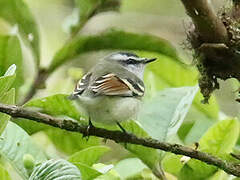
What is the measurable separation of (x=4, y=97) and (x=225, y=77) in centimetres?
70

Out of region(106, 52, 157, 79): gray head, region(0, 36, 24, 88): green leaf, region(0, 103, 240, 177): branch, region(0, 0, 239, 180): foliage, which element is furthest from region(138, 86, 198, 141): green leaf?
region(106, 52, 157, 79): gray head

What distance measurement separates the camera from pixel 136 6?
6.33 meters

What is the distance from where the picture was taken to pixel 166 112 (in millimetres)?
2082

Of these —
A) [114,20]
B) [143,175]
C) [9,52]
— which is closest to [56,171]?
[143,175]

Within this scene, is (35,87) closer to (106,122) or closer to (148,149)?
(106,122)

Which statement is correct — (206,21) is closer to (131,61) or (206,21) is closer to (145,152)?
(145,152)

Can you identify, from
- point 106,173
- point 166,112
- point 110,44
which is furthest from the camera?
point 110,44

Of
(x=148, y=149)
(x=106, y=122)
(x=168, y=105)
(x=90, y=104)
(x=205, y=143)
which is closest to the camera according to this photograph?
(x=148, y=149)

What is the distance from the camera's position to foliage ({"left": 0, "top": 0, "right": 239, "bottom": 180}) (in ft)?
5.47

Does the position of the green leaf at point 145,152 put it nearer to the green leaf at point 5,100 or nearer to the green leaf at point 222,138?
the green leaf at point 222,138

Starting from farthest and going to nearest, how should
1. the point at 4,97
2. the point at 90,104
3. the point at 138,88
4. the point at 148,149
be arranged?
the point at 138,88 → the point at 90,104 → the point at 148,149 → the point at 4,97

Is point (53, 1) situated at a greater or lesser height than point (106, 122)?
lesser

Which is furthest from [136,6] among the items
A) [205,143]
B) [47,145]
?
[205,143]

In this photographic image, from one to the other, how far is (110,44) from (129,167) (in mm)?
622
